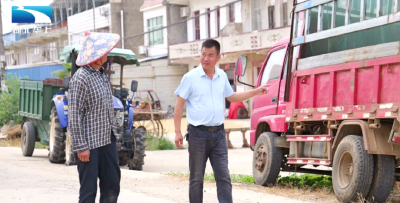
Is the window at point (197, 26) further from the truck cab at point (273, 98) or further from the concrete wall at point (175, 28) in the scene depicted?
the truck cab at point (273, 98)

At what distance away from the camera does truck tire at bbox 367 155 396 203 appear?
861 cm

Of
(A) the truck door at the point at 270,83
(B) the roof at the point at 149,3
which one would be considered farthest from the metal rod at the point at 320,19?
(B) the roof at the point at 149,3

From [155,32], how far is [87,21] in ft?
28.1

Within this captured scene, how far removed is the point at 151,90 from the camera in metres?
40.8

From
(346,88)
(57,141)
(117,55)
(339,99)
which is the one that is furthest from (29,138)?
(346,88)

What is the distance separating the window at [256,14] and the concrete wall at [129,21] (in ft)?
42.0

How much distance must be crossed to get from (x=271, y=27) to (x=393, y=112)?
84.9 feet

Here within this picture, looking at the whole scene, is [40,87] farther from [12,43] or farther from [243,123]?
[12,43]

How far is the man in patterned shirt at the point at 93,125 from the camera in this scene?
6.41 meters

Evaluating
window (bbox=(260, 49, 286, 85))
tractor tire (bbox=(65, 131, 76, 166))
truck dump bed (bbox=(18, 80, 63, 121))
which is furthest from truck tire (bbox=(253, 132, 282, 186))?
truck dump bed (bbox=(18, 80, 63, 121))

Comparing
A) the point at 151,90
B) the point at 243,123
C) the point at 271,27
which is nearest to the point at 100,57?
the point at 243,123

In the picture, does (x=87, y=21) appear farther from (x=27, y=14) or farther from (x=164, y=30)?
(x=27, y=14)

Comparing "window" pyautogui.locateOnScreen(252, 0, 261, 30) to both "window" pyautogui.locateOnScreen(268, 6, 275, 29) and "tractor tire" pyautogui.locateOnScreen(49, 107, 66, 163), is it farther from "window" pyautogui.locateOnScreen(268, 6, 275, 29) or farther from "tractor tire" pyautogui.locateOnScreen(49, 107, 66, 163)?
"tractor tire" pyautogui.locateOnScreen(49, 107, 66, 163)

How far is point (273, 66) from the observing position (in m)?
12.0
